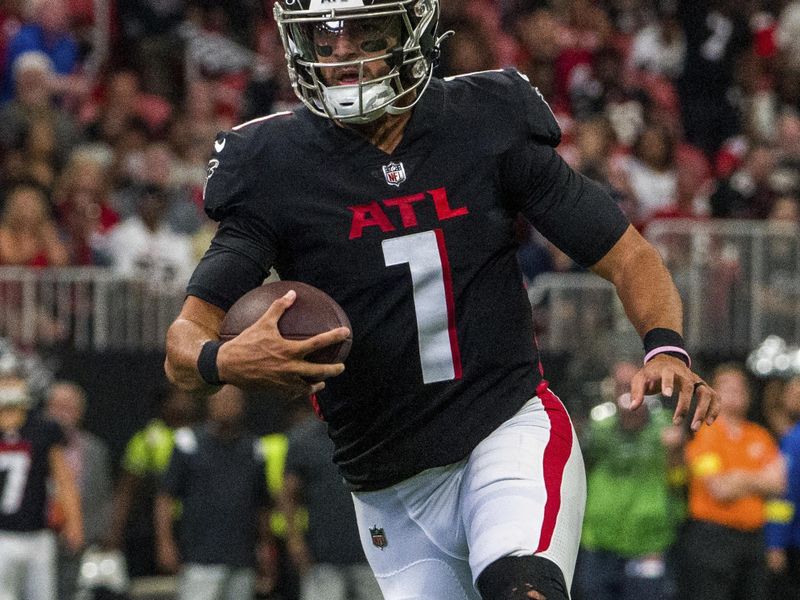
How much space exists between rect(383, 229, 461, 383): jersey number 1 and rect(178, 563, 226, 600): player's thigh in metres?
5.31

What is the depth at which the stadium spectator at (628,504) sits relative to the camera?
28.4ft

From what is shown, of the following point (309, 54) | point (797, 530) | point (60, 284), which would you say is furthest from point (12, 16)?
point (309, 54)

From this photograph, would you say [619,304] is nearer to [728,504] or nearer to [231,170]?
[728,504]

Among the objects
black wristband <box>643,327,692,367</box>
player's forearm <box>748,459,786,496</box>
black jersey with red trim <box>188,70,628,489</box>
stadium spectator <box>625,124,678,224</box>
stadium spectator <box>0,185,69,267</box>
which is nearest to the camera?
black wristband <box>643,327,692,367</box>

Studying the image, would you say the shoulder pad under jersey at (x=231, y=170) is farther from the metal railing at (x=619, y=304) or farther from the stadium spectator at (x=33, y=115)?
the stadium spectator at (x=33, y=115)

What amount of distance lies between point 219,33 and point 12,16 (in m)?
1.85

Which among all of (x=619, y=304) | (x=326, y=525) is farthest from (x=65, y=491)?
(x=619, y=304)

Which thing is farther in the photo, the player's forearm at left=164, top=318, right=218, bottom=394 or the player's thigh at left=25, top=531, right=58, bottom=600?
the player's thigh at left=25, top=531, right=58, bottom=600

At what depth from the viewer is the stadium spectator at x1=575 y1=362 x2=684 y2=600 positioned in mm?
8656

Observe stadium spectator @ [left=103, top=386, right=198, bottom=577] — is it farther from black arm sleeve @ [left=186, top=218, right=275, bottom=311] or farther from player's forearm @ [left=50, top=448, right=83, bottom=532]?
black arm sleeve @ [left=186, top=218, right=275, bottom=311]

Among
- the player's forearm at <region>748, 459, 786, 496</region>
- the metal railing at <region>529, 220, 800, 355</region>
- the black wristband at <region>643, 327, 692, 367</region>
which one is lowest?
the player's forearm at <region>748, 459, 786, 496</region>

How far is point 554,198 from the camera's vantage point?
12.9 ft

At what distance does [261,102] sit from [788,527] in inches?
197

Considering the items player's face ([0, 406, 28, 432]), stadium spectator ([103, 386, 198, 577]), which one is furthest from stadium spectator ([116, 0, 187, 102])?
player's face ([0, 406, 28, 432])
